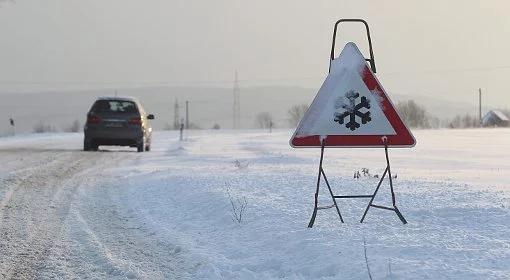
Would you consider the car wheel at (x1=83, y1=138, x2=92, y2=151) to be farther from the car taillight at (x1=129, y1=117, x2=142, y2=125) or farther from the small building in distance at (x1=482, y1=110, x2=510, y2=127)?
the small building in distance at (x1=482, y1=110, x2=510, y2=127)

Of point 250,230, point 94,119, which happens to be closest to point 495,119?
point 94,119

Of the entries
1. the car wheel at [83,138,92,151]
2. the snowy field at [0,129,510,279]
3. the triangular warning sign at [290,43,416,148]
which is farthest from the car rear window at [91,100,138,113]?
the triangular warning sign at [290,43,416,148]

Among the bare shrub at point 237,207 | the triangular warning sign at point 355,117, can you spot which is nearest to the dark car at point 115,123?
the bare shrub at point 237,207

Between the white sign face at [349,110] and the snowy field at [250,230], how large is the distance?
95 centimetres

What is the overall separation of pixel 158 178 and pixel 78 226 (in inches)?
174

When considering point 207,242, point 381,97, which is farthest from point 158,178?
point 381,97

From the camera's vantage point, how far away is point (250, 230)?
21.6 ft

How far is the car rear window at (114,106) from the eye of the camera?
1964cm

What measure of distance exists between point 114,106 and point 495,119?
3826 inches

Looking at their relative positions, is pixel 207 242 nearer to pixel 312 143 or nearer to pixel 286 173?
pixel 312 143

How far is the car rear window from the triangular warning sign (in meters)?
14.4

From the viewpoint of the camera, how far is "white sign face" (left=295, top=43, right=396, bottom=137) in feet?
19.7

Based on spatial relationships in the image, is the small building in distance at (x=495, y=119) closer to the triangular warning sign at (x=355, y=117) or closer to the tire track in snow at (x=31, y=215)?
the tire track in snow at (x=31, y=215)

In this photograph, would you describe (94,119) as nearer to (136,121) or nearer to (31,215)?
(136,121)
